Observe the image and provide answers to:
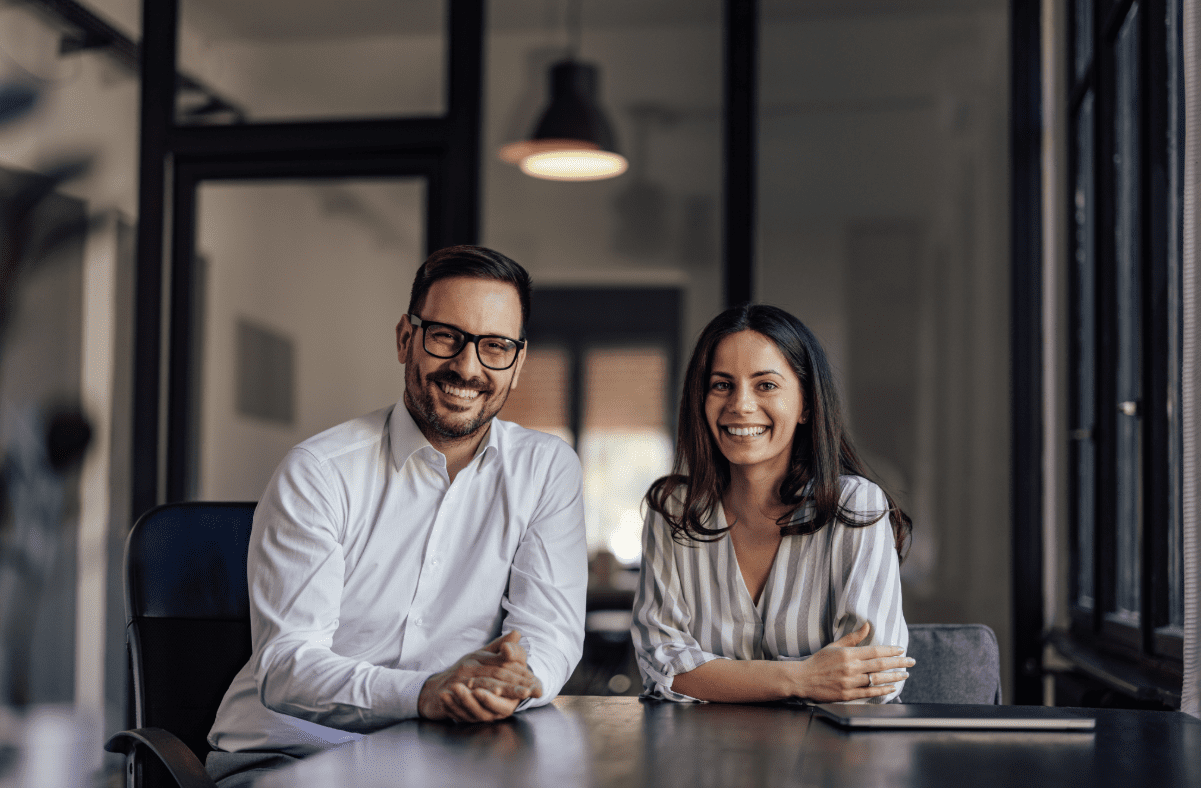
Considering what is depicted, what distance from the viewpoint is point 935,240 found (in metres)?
3.22

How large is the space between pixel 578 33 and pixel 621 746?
290cm

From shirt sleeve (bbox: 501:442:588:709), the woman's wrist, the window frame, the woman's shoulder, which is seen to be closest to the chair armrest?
shirt sleeve (bbox: 501:442:588:709)

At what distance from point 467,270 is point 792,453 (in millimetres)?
701

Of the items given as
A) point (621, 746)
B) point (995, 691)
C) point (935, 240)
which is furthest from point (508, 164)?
point (621, 746)

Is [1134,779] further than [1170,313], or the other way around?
[1170,313]

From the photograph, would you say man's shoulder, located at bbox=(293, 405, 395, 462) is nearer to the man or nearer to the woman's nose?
the man

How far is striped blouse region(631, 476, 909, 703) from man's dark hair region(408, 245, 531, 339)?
54cm

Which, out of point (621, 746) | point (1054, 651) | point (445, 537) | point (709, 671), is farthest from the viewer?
point (1054, 651)

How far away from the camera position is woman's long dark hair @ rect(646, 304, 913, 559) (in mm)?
1833

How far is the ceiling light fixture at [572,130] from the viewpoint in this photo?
3521 millimetres

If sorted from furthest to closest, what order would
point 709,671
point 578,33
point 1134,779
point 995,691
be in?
point 578,33 < point 995,691 < point 709,671 < point 1134,779

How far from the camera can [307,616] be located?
162 cm

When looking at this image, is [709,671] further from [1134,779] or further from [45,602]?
[45,602]

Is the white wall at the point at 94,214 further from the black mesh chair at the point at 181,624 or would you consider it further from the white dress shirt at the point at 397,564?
the white dress shirt at the point at 397,564
